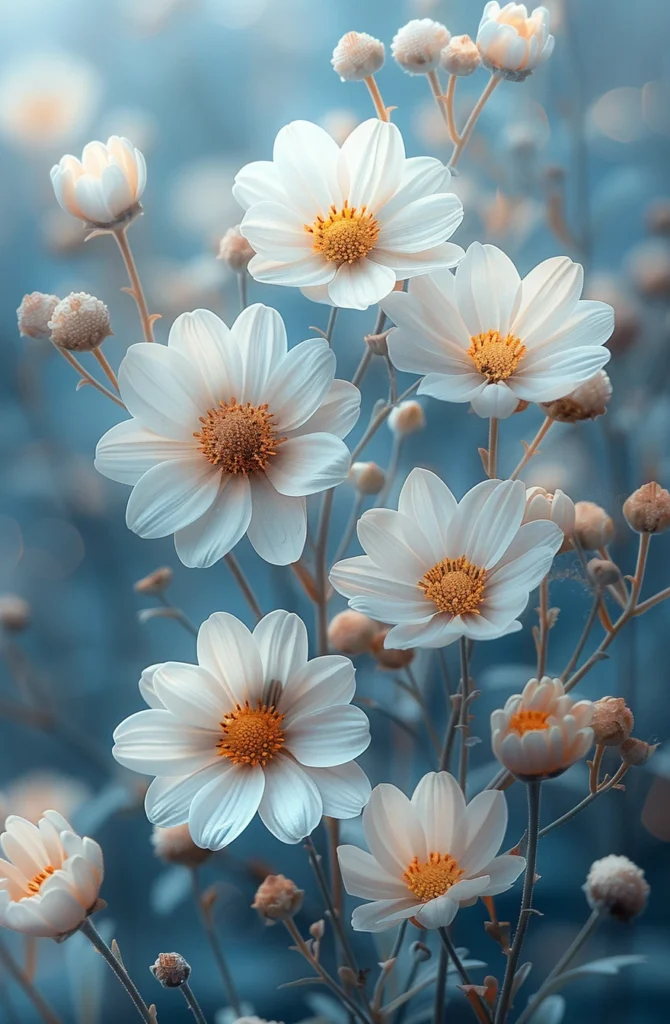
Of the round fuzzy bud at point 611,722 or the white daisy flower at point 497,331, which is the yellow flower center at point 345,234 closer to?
the white daisy flower at point 497,331

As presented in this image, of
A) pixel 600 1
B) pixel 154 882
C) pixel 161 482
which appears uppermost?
pixel 600 1

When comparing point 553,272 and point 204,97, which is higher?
point 204,97

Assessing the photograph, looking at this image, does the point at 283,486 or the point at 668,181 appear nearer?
the point at 283,486

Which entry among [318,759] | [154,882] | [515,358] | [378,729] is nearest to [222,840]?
[318,759]

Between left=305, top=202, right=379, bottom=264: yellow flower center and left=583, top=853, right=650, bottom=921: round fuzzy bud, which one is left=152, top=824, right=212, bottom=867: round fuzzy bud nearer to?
left=583, top=853, right=650, bottom=921: round fuzzy bud

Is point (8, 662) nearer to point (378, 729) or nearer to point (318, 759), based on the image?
point (378, 729)

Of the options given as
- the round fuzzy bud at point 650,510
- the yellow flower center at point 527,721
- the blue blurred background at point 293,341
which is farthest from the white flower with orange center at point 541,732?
the blue blurred background at point 293,341
